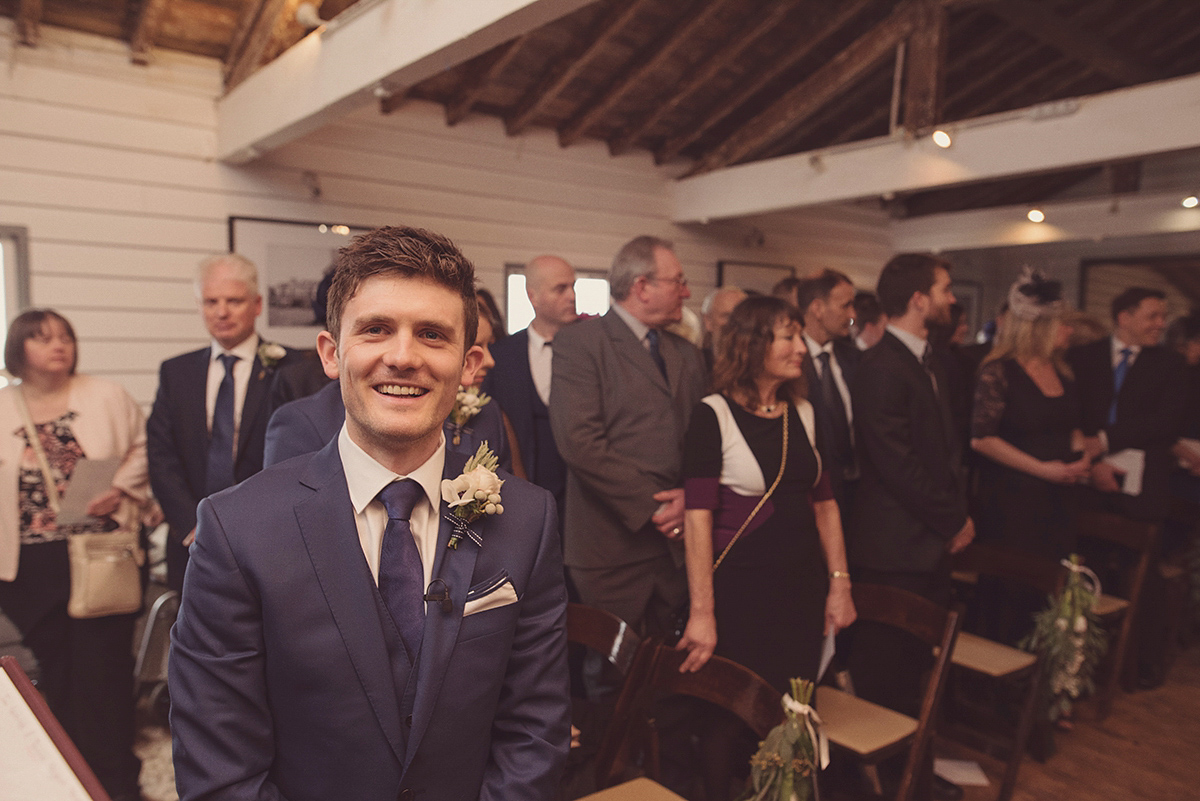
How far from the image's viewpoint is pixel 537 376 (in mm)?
3324

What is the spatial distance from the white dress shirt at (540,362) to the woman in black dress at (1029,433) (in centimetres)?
201

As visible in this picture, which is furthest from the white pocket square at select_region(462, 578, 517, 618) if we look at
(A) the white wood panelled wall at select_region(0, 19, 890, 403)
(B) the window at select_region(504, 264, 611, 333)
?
(B) the window at select_region(504, 264, 611, 333)

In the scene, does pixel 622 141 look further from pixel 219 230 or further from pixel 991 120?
pixel 219 230

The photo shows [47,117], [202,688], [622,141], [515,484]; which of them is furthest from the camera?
[622,141]

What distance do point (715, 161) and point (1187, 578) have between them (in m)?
4.49

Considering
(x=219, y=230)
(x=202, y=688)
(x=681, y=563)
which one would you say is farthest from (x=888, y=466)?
(x=219, y=230)

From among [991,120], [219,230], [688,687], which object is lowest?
[688,687]

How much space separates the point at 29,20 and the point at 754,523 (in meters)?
4.09

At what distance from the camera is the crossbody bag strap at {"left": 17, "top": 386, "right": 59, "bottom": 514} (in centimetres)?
263

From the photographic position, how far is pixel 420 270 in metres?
1.20

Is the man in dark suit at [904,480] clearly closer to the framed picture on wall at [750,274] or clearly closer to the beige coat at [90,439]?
the beige coat at [90,439]

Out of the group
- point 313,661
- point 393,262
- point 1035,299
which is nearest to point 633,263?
point 393,262

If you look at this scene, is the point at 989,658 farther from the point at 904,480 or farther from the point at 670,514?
the point at 670,514

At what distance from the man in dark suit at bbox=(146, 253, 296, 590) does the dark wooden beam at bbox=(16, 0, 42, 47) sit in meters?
1.99
